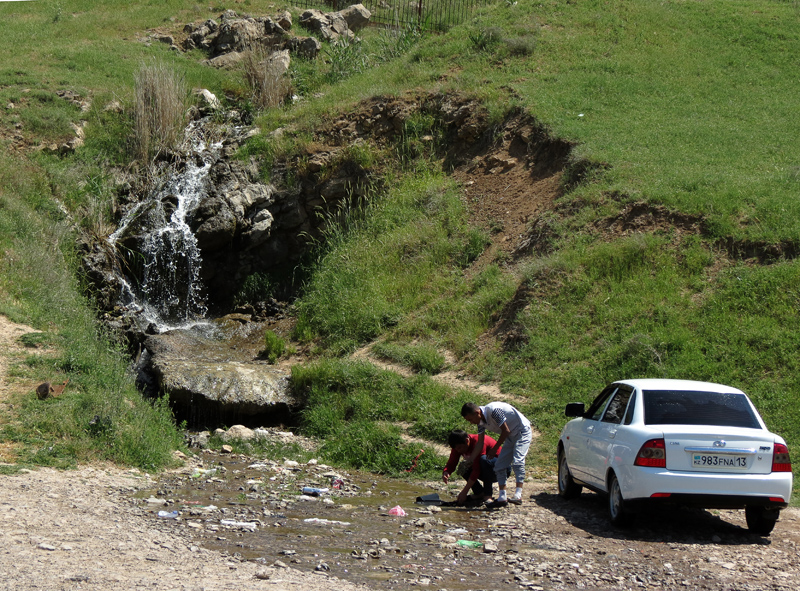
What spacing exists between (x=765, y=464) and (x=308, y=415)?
8321mm

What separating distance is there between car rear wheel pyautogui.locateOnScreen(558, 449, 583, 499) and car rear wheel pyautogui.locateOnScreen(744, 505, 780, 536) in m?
2.07

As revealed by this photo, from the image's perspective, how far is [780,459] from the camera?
287 inches

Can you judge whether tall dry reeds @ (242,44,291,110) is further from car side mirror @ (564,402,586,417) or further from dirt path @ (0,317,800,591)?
car side mirror @ (564,402,586,417)

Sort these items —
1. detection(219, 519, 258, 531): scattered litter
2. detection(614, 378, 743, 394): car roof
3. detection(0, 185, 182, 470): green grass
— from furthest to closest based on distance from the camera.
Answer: detection(0, 185, 182, 470): green grass → detection(614, 378, 743, 394): car roof → detection(219, 519, 258, 531): scattered litter

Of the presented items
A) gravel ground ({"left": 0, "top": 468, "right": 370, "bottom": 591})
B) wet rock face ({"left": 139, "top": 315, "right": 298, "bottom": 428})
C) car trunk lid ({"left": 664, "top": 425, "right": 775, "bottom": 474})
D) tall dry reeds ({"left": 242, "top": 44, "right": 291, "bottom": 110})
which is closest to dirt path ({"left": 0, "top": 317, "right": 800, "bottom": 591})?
gravel ground ({"left": 0, "top": 468, "right": 370, "bottom": 591})

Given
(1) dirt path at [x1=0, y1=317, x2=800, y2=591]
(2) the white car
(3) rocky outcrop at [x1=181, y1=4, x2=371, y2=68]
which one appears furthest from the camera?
(3) rocky outcrop at [x1=181, y1=4, x2=371, y2=68]

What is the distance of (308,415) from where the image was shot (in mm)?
13812

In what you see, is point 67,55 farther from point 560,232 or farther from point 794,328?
point 794,328

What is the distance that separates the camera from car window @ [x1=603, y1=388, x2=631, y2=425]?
811cm

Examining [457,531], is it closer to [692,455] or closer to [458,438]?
[458,438]

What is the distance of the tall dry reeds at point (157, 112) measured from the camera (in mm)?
22375

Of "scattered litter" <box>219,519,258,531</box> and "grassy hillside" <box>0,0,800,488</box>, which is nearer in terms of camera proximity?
"scattered litter" <box>219,519,258,531</box>

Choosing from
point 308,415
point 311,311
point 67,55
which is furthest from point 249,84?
point 308,415

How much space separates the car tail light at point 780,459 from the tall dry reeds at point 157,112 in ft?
62.5
